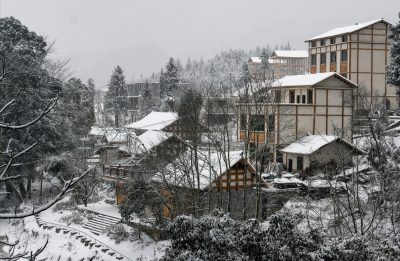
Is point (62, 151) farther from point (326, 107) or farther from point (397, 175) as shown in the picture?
point (397, 175)

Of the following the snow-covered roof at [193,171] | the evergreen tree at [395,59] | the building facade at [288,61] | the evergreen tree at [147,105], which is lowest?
the snow-covered roof at [193,171]

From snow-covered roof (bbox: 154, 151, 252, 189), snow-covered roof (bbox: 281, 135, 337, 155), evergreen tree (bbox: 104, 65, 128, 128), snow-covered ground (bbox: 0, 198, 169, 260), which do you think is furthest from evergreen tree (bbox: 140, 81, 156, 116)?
snow-covered roof (bbox: 154, 151, 252, 189)

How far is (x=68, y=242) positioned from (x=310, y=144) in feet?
55.3

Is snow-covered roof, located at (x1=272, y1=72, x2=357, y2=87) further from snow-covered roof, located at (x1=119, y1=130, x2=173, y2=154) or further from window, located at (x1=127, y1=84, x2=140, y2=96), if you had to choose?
window, located at (x1=127, y1=84, x2=140, y2=96)

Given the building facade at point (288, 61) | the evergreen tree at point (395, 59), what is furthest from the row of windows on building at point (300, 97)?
the building facade at point (288, 61)

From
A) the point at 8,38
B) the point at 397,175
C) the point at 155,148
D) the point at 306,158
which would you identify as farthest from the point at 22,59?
the point at 397,175

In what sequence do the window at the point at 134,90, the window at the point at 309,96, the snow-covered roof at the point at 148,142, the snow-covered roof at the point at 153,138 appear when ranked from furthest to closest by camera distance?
1. the window at the point at 134,90
2. the window at the point at 309,96
3. the snow-covered roof at the point at 153,138
4. the snow-covered roof at the point at 148,142

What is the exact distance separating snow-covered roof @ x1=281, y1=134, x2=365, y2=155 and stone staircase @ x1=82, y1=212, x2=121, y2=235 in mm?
13118

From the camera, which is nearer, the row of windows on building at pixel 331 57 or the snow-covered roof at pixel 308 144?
the snow-covered roof at pixel 308 144

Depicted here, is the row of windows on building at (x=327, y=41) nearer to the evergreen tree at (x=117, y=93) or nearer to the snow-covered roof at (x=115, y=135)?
the snow-covered roof at (x=115, y=135)

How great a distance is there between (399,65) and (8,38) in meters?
27.9

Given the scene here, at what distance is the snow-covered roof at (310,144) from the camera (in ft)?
97.4

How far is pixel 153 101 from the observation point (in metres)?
68.8

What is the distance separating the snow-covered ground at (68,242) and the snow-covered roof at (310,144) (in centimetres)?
1275
